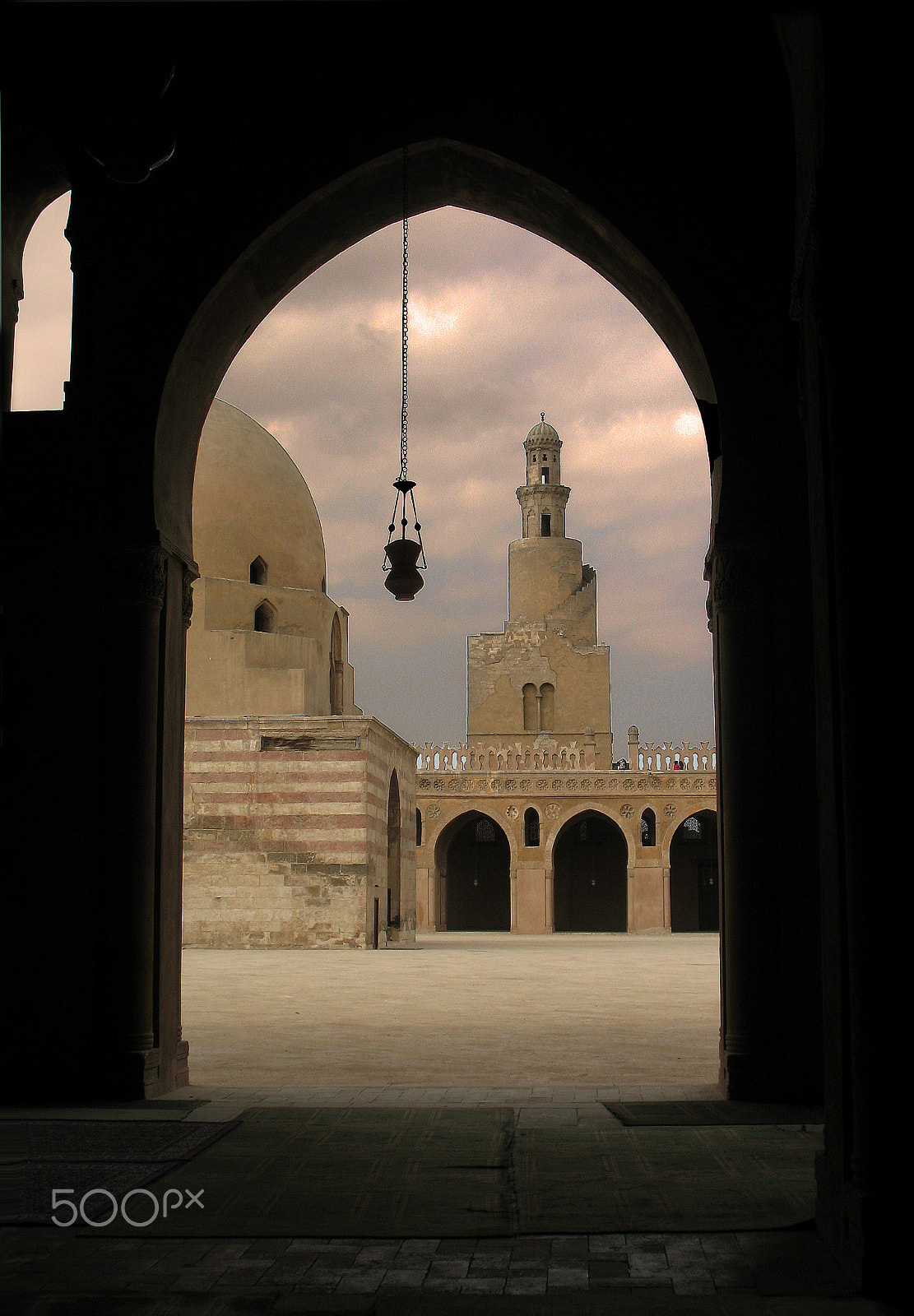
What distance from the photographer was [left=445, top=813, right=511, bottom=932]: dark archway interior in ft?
150

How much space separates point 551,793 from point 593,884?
698 centimetres

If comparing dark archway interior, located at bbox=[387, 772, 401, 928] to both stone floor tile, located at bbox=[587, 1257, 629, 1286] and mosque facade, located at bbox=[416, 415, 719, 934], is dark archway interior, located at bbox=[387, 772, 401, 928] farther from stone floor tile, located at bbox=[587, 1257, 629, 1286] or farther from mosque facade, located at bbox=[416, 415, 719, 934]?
stone floor tile, located at bbox=[587, 1257, 629, 1286]

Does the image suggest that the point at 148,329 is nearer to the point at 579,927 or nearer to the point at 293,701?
the point at 293,701

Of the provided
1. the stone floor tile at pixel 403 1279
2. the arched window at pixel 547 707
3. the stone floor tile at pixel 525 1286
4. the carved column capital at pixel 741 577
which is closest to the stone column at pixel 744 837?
the carved column capital at pixel 741 577

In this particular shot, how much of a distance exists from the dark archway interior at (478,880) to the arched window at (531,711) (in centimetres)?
1010

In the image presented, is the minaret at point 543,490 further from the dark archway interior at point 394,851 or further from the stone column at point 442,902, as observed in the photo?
the dark archway interior at point 394,851

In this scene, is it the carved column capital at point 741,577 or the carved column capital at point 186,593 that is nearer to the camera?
the carved column capital at point 741,577

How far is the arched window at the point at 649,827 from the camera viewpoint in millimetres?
40362

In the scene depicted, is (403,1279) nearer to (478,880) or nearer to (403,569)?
(403,569)

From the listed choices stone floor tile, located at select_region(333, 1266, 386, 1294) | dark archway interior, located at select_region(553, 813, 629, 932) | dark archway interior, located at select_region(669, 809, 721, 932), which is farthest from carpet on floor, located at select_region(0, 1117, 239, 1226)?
dark archway interior, located at select_region(669, 809, 721, 932)

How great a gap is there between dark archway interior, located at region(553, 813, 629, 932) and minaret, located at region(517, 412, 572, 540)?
1776 cm

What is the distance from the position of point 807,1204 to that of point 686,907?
136 feet

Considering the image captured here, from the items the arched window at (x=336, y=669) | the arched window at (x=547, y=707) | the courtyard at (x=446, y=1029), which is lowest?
the courtyard at (x=446, y=1029)

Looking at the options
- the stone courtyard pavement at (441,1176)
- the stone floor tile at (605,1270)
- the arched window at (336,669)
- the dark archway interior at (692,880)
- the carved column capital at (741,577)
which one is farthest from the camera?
the dark archway interior at (692,880)
